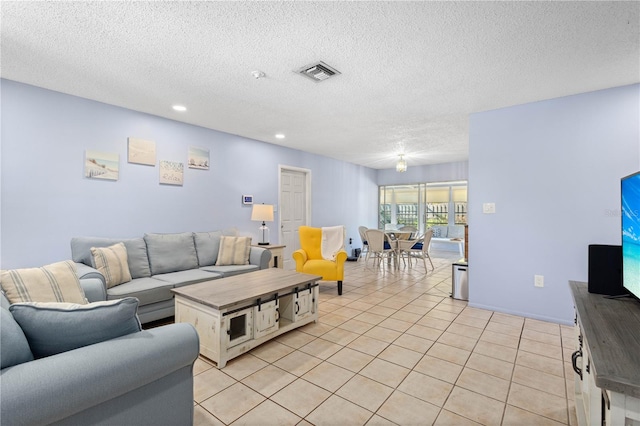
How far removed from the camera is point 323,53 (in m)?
2.32

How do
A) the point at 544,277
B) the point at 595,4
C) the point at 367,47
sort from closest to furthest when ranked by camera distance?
the point at 595,4 → the point at 367,47 → the point at 544,277

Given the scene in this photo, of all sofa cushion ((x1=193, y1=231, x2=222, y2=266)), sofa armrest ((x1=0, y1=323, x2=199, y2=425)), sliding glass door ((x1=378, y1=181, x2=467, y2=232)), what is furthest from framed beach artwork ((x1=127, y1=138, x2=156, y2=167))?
sliding glass door ((x1=378, y1=181, x2=467, y2=232))

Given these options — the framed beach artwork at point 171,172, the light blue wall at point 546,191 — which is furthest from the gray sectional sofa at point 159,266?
the light blue wall at point 546,191

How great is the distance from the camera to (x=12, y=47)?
7.43ft

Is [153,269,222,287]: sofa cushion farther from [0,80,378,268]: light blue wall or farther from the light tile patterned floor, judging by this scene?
the light tile patterned floor

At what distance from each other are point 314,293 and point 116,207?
256 centimetres

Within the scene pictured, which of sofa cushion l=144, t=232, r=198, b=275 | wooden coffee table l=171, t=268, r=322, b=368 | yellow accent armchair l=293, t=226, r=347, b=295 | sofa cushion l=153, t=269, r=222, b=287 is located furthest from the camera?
yellow accent armchair l=293, t=226, r=347, b=295

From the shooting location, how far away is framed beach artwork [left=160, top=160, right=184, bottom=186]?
155 inches

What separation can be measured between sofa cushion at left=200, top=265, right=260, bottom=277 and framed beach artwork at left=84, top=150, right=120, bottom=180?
60.8 inches

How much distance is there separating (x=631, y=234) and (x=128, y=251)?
4.10m

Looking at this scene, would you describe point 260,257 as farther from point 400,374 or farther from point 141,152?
point 400,374

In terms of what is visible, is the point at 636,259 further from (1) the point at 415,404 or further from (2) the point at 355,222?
(2) the point at 355,222

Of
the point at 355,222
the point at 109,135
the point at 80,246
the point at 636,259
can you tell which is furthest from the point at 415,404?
the point at 355,222

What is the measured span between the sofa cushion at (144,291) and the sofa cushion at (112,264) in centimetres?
7
